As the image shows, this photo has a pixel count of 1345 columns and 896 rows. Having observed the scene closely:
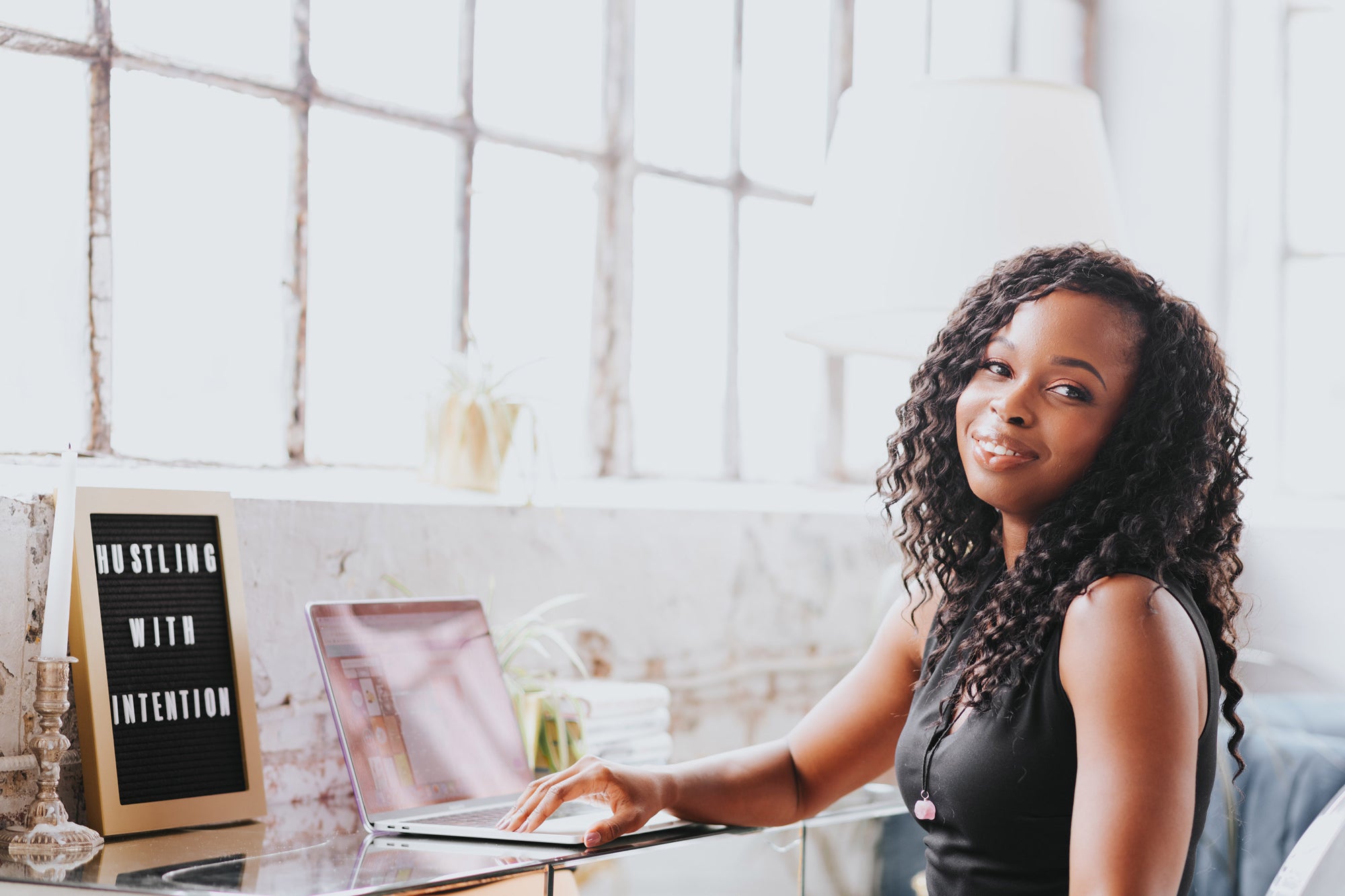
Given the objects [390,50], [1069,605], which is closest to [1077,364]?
[1069,605]

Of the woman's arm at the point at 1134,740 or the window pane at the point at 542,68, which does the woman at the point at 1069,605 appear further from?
the window pane at the point at 542,68

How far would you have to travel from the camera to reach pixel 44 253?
75.0 inches

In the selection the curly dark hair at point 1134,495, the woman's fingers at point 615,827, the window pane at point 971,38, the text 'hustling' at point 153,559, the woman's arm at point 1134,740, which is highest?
the window pane at point 971,38

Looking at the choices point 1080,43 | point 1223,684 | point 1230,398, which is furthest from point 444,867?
point 1080,43

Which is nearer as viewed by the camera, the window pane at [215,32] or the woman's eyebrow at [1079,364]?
the woman's eyebrow at [1079,364]

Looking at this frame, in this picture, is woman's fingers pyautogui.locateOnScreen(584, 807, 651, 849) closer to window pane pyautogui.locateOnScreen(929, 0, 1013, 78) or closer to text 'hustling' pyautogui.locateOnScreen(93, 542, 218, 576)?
text 'hustling' pyautogui.locateOnScreen(93, 542, 218, 576)

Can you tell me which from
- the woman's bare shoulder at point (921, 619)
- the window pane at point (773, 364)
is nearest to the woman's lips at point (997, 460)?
the woman's bare shoulder at point (921, 619)

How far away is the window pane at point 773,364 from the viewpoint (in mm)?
2914

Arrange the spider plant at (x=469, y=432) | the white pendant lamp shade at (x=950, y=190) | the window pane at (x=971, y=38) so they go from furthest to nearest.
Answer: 1. the window pane at (x=971, y=38)
2. the spider plant at (x=469, y=432)
3. the white pendant lamp shade at (x=950, y=190)

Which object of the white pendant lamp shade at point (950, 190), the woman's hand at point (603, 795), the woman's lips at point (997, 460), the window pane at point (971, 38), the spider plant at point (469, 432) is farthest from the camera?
the window pane at point (971, 38)

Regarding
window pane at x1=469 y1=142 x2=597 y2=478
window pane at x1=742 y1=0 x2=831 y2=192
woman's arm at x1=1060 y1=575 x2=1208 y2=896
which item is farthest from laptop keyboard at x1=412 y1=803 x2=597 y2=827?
window pane at x1=742 y1=0 x2=831 y2=192

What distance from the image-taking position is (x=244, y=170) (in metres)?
2.14

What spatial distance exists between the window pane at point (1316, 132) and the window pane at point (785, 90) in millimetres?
1193

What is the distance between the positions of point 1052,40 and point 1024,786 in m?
2.64
